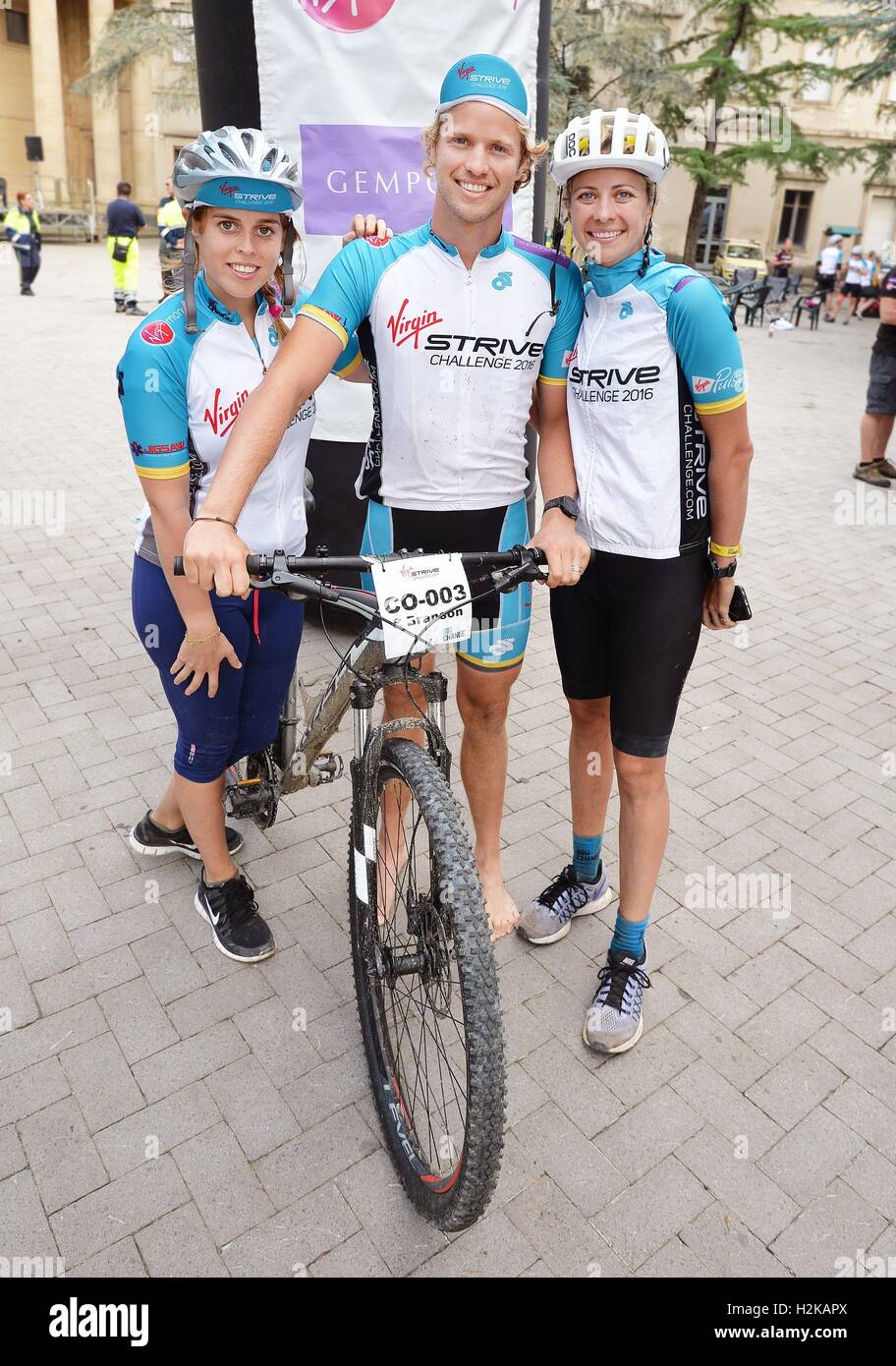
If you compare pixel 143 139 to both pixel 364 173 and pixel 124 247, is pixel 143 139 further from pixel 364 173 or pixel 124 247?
pixel 364 173

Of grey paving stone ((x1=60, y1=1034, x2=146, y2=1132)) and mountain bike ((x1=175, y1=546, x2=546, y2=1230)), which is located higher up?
mountain bike ((x1=175, y1=546, x2=546, y2=1230))

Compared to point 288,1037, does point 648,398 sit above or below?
above

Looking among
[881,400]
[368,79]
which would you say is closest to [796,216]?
[881,400]

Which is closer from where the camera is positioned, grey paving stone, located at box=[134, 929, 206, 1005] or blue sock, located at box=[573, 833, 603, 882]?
grey paving stone, located at box=[134, 929, 206, 1005]

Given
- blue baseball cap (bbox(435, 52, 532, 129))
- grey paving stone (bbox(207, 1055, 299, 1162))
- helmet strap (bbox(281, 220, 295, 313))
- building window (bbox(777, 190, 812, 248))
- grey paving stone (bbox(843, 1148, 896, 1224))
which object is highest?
building window (bbox(777, 190, 812, 248))

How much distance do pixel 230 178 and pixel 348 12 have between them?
237 centimetres

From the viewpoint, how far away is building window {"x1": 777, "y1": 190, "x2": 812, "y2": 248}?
116 ft

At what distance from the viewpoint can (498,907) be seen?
3.19 metres

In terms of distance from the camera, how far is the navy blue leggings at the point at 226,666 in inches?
109

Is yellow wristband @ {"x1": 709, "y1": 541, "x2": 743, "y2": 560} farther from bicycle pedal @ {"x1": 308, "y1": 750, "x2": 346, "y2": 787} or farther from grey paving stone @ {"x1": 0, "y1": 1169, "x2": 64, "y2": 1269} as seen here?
grey paving stone @ {"x1": 0, "y1": 1169, "x2": 64, "y2": 1269}

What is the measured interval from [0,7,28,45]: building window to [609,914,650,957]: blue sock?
47855 mm

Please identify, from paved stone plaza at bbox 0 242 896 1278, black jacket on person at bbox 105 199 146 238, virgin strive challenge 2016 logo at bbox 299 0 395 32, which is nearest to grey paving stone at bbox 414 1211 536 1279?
paved stone plaza at bbox 0 242 896 1278

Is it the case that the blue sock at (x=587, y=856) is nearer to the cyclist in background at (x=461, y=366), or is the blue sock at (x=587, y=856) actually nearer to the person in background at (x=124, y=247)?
the cyclist in background at (x=461, y=366)
